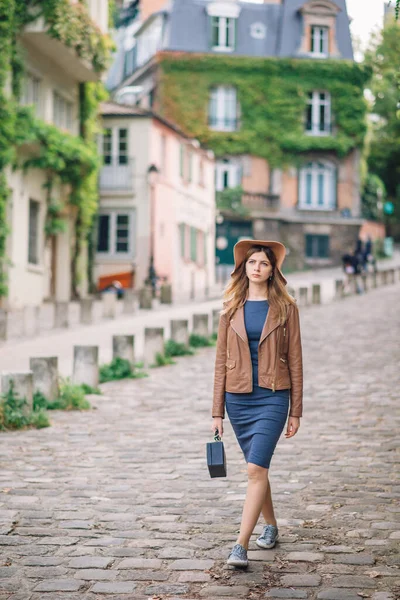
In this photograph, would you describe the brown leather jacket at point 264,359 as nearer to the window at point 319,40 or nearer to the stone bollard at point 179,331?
the stone bollard at point 179,331

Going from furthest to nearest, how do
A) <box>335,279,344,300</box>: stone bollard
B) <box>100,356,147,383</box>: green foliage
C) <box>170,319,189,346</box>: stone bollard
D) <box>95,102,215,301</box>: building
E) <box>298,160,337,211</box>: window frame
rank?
<box>298,160,337,211</box>: window frame → <box>95,102,215,301</box>: building → <box>335,279,344,300</box>: stone bollard → <box>170,319,189,346</box>: stone bollard → <box>100,356,147,383</box>: green foliage

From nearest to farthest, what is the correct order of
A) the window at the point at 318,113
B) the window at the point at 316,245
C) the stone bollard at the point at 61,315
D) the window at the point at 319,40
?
the stone bollard at the point at 61,315 < the window at the point at 318,113 < the window at the point at 319,40 < the window at the point at 316,245

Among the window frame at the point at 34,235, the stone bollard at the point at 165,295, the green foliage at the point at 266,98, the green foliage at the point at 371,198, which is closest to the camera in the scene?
the window frame at the point at 34,235

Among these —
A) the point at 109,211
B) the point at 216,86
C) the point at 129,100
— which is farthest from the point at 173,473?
the point at 129,100

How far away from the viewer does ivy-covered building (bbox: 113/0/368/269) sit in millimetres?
46812

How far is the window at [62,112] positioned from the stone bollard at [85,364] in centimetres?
1775

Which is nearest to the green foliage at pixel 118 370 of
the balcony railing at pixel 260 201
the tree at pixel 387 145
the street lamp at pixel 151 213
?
the street lamp at pixel 151 213

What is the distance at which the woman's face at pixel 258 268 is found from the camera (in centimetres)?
567

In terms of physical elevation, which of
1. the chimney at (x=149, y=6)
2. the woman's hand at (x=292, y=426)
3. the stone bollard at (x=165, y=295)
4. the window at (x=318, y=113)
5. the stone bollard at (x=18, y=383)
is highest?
the chimney at (x=149, y=6)

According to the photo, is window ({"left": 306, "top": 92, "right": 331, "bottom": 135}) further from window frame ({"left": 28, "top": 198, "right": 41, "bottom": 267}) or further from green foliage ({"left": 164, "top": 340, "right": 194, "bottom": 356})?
green foliage ({"left": 164, "top": 340, "right": 194, "bottom": 356})

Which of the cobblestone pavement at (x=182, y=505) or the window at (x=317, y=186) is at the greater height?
the window at (x=317, y=186)

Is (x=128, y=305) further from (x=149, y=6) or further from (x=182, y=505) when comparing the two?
(x=149, y=6)

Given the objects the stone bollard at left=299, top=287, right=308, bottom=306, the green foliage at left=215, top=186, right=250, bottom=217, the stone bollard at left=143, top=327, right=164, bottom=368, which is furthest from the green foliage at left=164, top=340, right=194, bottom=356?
the green foliage at left=215, top=186, right=250, bottom=217

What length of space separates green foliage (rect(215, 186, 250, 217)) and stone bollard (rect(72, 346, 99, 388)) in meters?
34.0
